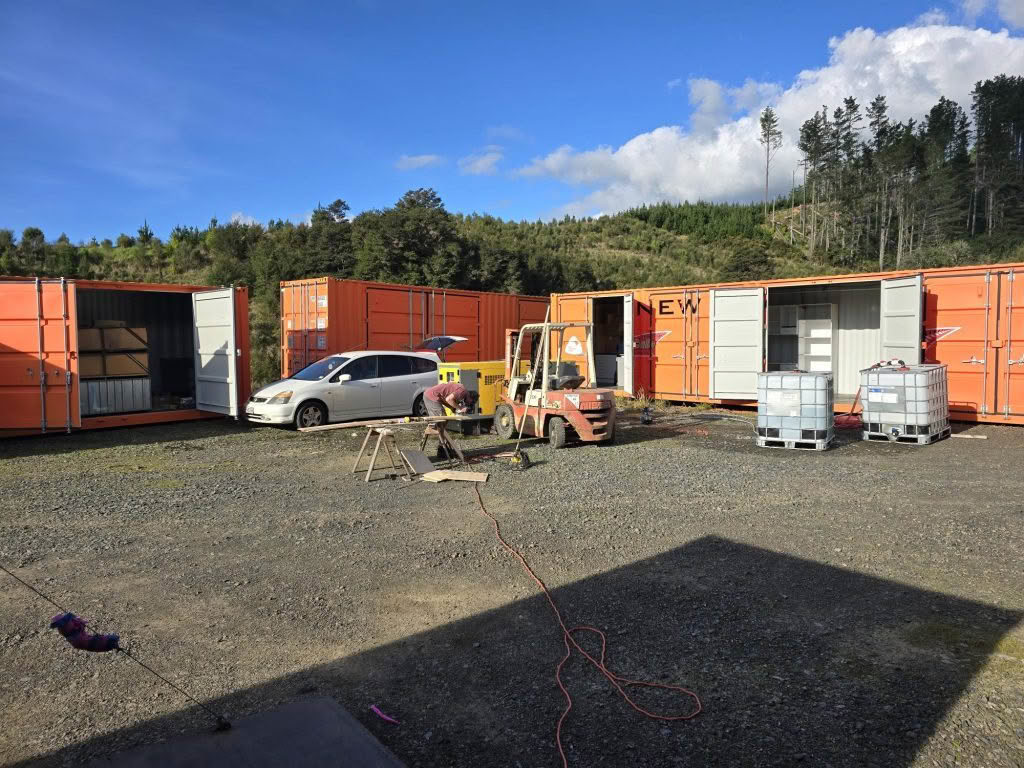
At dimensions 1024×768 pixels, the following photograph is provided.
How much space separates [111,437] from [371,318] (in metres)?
5.91

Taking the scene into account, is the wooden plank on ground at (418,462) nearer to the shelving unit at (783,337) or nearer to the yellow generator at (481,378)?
the yellow generator at (481,378)

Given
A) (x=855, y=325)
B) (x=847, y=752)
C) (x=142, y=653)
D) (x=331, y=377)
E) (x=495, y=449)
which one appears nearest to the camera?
(x=847, y=752)

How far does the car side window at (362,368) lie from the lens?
43.2 feet

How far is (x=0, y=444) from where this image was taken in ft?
37.5

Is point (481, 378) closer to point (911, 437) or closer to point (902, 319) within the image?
point (911, 437)

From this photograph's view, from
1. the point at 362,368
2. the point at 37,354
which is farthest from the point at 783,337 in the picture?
the point at 37,354

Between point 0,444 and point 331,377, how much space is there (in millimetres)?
5384

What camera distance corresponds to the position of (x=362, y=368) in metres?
13.3

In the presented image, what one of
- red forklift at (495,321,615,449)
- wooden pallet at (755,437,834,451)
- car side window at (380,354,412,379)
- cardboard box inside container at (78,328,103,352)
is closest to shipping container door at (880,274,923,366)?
wooden pallet at (755,437,834,451)

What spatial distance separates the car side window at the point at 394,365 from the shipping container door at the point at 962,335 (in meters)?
10.2

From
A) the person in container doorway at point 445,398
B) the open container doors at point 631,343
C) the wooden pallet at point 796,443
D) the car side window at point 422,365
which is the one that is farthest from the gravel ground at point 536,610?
the open container doors at point 631,343

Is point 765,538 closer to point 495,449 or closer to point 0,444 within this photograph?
point 495,449

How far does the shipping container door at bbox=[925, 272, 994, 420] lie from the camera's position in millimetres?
12875

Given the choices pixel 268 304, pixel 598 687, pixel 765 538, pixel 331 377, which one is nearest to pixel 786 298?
pixel 331 377
